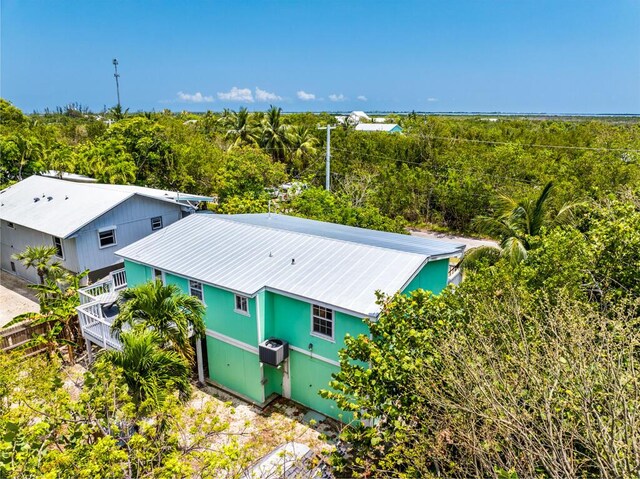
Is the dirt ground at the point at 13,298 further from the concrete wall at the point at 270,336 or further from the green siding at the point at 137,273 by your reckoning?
the concrete wall at the point at 270,336

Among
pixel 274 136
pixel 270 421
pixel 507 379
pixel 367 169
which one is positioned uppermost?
pixel 274 136

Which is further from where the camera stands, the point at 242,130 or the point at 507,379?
the point at 242,130

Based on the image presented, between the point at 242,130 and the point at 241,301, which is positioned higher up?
the point at 242,130

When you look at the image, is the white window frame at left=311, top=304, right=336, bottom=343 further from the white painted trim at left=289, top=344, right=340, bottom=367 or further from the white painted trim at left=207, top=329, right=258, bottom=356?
the white painted trim at left=207, top=329, right=258, bottom=356

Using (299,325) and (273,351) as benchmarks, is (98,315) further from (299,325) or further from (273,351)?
(299,325)

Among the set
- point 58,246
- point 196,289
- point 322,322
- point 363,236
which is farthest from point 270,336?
point 58,246

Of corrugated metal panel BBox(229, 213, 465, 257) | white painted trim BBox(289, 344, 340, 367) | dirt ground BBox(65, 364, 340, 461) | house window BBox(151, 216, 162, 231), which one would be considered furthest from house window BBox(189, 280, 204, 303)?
house window BBox(151, 216, 162, 231)

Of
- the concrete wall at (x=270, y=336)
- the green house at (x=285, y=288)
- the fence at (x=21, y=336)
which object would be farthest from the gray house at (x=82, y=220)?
the concrete wall at (x=270, y=336)
